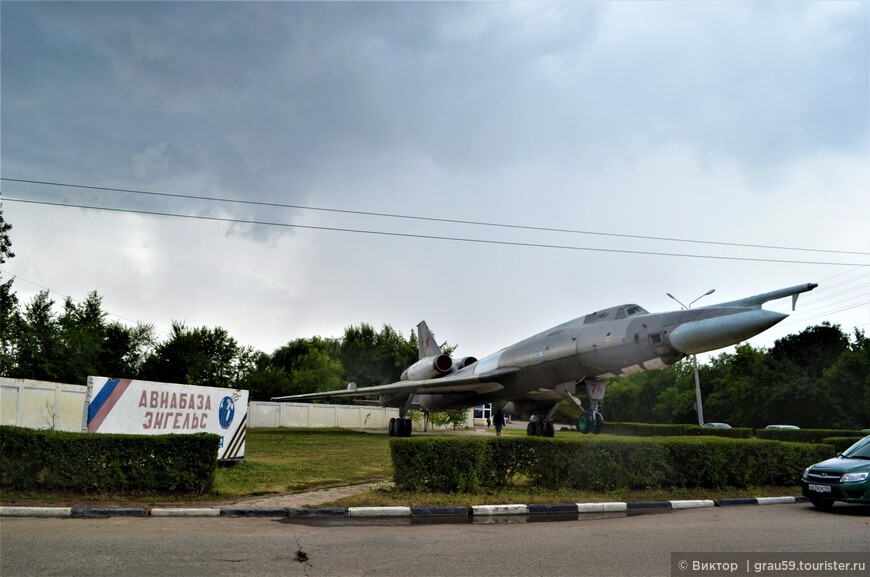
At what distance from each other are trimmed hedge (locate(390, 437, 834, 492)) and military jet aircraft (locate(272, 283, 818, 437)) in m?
2.57

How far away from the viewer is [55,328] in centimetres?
4378

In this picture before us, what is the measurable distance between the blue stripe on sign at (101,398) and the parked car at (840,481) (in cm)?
1285

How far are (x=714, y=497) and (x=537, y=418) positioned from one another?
10159 millimetres

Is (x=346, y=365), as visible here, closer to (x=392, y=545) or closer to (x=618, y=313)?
(x=618, y=313)

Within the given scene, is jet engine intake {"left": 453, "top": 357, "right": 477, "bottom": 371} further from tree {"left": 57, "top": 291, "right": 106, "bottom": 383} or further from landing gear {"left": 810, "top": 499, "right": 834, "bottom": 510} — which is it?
tree {"left": 57, "top": 291, "right": 106, "bottom": 383}

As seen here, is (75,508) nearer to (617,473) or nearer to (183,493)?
(183,493)

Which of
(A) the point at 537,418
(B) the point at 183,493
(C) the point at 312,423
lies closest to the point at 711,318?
(A) the point at 537,418

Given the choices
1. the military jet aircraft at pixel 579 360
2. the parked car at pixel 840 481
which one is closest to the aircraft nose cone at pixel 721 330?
the military jet aircraft at pixel 579 360

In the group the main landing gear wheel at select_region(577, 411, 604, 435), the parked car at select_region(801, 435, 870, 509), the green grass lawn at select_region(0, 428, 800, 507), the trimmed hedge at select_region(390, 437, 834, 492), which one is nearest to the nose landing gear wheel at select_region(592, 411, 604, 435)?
the main landing gear wheel at select_region(577, 411, 604, 435)

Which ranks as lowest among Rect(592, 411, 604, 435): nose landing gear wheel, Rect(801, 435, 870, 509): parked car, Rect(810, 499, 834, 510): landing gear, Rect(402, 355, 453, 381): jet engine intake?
Rect(810, 499, 834, 510): landing gear

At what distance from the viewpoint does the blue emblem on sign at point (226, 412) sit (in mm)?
14445

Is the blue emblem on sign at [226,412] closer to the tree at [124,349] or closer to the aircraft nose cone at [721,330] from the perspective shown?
the aircraft nose cone at [721,330]

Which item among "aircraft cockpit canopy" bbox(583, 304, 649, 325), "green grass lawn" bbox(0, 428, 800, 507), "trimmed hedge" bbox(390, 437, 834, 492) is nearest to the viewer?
"green grass lawn" bbox(0, 428, 800, 507)

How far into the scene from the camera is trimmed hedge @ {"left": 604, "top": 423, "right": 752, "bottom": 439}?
28938 millimetres
